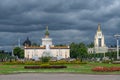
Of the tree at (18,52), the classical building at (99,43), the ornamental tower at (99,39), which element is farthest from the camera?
the ornamental tower at (99,39)

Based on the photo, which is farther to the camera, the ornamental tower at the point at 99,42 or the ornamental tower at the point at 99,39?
the ornamental tower at the point at 99,39

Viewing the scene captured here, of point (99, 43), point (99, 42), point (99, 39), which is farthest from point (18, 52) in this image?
point (99, 42)

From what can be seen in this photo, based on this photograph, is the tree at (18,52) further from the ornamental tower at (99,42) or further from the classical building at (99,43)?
the ornamental tower at (99,42)

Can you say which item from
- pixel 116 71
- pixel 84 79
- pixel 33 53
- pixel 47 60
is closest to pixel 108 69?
pixel 116 71

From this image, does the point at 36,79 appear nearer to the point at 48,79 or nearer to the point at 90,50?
the point at 48,79

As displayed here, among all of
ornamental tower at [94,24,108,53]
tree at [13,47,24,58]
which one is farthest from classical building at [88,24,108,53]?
tree at [13,47,24,58]

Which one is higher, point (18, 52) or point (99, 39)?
point (99, 39)

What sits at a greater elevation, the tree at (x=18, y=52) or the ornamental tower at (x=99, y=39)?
the ornamental tower at (x=99, y=39)

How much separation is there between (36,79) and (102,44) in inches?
6025

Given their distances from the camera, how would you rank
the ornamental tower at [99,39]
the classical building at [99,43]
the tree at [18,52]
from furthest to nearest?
the ornamental tower at [99,39]
the classical building at [99,43]
the tree at [18,52]

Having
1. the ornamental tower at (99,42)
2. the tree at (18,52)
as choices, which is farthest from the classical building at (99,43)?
the tree at (18,52)

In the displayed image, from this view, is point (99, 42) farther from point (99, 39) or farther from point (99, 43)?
point (99, 39)

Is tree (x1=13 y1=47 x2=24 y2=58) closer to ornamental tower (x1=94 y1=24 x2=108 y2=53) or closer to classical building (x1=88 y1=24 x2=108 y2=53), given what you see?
classical building (x1=88 y1=24 x2=108 y2=53)

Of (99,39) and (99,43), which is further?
(99,43)
